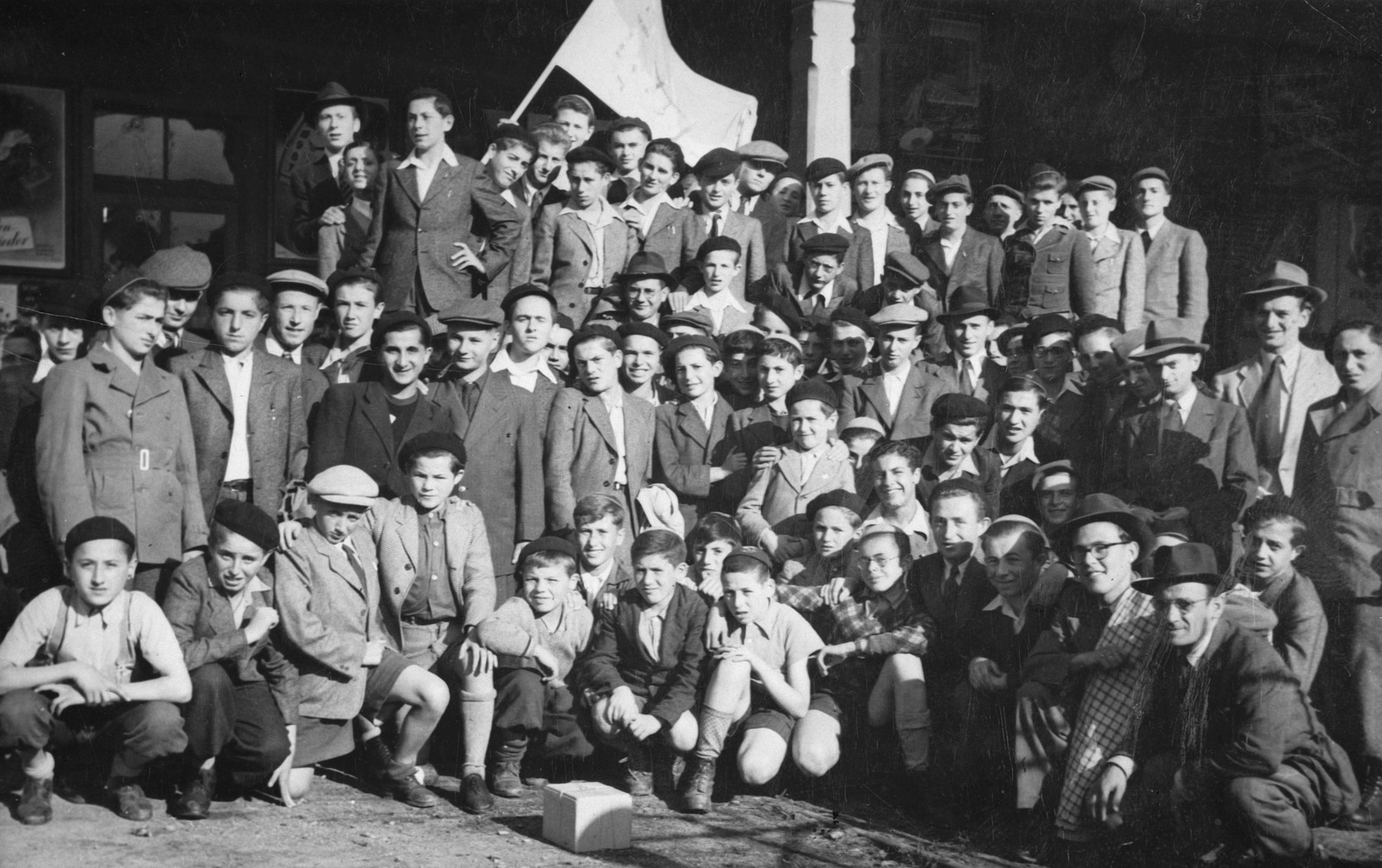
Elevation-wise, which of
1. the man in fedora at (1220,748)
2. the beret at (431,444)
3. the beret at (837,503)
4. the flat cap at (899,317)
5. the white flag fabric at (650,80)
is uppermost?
the white flag fabric at (650,80)

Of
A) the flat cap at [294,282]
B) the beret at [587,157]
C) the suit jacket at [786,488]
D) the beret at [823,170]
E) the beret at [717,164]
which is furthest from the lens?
the beret at [823,170]

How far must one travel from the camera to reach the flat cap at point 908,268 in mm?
6184

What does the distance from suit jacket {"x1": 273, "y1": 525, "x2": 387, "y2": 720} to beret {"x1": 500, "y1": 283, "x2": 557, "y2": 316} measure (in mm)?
1270

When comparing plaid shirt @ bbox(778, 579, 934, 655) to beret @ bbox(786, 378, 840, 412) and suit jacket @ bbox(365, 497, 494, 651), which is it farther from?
suit jacket @ bbox(365, 497, 494, 651)

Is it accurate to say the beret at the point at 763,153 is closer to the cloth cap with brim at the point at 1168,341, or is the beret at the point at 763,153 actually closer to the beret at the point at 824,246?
the beret at the point at 824,246

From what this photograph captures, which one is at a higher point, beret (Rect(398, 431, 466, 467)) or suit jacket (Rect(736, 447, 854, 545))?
beret (Rect(398, 431, 466, 467))

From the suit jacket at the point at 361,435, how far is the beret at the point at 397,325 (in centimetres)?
20

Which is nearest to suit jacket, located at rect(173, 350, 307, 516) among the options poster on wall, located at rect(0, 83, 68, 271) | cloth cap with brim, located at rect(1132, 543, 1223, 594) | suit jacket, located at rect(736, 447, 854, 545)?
suit jacket, located at rect(736, 447, 854, 545)

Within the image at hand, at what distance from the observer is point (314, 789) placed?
478 centimetres

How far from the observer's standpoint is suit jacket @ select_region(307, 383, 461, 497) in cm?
500

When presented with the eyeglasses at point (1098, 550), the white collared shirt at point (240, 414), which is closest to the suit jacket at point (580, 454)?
the white collared shirt at point (240, 414)

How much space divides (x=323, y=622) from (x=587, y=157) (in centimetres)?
264

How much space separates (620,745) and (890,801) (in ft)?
3.35

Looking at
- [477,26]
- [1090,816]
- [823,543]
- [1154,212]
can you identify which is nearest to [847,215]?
[1154,212]
